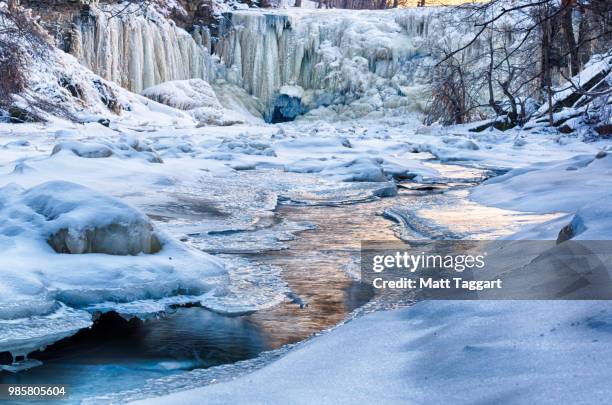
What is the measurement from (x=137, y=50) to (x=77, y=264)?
23.2m

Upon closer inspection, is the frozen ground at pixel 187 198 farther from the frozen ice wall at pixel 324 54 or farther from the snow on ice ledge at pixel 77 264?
the frozen ice wall at pixel 324 54

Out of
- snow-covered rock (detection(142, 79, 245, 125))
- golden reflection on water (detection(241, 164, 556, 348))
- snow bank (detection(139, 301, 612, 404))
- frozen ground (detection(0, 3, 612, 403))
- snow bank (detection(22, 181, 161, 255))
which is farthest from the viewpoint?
snow-covered rock (detection(142, 79, 245, 125))

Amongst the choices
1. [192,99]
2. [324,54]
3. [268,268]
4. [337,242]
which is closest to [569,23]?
[337,242]

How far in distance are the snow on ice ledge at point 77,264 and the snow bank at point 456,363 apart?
0.79 m

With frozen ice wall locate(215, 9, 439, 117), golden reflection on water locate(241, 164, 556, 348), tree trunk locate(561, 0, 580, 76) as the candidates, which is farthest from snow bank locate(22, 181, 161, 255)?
frozen ice wall locate(215, 9, 439, 117)

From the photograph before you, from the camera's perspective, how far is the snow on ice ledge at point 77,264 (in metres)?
2.43

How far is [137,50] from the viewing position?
977 inches

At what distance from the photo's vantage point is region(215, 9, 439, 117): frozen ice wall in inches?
1131

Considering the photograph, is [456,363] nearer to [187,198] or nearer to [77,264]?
[77,264]

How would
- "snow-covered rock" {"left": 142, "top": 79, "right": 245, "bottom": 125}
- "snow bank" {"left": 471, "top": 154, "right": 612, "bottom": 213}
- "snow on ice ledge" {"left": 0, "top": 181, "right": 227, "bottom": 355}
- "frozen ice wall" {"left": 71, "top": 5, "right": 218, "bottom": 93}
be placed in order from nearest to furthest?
"snow on ice ledge" {"left": 0, "top": 181, "right": 227, "bottom": 355}, "snow bank" {"left": 471, "top": 154, "right": 612, "bottom": 213}, "snow-covered rock" {"left": 142, "top": 79, "right": 245, "bottom": 125}, "frozen ice wall" {"left": 71, "top": 5, "right": 218, "bottom": 93}

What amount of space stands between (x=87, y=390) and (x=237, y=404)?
0.51 meters

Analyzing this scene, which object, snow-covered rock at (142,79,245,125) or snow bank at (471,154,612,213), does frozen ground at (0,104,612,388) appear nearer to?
snow bank at (471,154,612,213)

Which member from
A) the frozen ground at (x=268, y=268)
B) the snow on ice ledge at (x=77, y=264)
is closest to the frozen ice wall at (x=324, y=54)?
the frozen ground at (x=268, y=268)

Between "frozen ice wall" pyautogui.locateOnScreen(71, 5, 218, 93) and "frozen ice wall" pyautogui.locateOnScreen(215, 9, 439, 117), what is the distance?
1.75m
